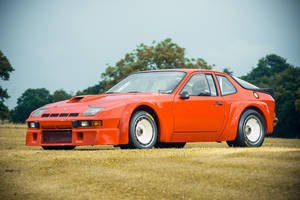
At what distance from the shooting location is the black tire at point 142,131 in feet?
43.0

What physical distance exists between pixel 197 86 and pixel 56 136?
129 inches

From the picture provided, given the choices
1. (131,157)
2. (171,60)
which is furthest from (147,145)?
(171,60)

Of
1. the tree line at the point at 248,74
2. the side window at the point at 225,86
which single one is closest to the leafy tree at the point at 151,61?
the tree line at the point at 248,74

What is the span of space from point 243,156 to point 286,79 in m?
75.8

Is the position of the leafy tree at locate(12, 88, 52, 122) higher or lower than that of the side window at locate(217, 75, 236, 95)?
higher

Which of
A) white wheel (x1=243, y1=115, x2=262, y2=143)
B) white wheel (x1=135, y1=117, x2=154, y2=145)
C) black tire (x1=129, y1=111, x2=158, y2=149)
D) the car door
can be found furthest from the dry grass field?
white wheel (x1=243, y1=115, x2=262, y2=143)

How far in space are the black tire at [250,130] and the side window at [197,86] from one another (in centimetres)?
110

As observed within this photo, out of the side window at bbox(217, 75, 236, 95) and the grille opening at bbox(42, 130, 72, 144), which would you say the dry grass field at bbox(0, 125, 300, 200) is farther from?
the side window at bbox(217, 75, 236, 95)

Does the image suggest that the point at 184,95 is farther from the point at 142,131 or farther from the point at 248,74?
the point at 248,74

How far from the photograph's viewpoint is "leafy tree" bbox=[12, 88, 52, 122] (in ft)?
403

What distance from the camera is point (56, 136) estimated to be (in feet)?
44.4

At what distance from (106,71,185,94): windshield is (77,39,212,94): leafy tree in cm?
5297

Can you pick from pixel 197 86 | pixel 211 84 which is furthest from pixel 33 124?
pixel 211 84

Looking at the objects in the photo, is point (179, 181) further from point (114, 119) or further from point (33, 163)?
point (114, 119)
